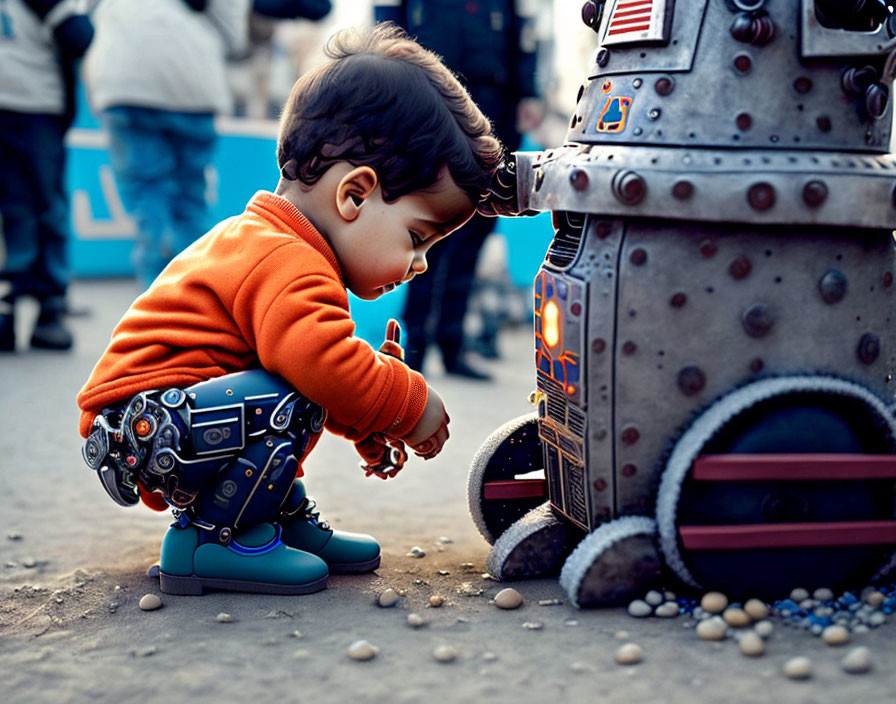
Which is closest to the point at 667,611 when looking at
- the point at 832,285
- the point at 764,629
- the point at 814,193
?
the point at 764,629

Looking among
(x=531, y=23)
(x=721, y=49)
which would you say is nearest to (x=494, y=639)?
(x=721, y=49)

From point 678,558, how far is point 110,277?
672 centimetres

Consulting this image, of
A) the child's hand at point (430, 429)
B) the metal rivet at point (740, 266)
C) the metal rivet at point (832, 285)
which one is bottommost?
the child's hand at point (430, 429)

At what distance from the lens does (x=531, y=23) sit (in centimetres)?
376

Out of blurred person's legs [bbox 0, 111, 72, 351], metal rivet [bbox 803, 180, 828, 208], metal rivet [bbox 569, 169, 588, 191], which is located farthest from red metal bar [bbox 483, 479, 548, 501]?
blurred person's legs [bbox 0, 111, 72, 351]

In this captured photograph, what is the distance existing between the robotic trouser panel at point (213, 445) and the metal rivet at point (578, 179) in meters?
0.59

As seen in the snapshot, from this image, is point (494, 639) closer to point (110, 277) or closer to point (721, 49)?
point (721, 49)

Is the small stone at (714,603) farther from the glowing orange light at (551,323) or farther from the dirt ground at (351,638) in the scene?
the glowing orange light at (551,323)

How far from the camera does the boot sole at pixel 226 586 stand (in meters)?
1.74

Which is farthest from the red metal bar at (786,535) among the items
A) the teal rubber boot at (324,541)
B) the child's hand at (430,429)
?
the teal rubber boot at (324,541)

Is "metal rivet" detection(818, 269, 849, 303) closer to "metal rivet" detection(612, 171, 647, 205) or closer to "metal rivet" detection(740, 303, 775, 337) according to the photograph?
"metal rivet" detection(740, 303, 775, 337)

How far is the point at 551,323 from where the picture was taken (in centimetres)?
167

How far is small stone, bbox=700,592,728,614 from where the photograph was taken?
1533 millimetres

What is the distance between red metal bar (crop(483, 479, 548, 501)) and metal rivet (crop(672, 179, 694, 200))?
64 cm
